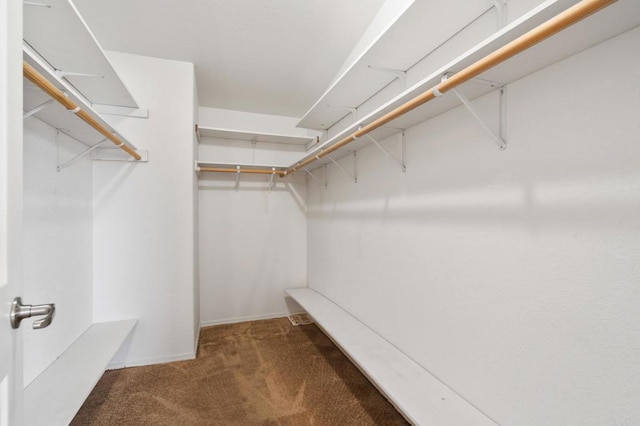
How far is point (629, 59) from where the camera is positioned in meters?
0.72

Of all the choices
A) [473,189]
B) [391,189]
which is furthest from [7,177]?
[391,189]

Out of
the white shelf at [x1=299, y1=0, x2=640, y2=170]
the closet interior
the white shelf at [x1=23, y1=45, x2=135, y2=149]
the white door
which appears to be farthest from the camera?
the white shelf at [x1=23, y1=45, x2=135, y2=149]

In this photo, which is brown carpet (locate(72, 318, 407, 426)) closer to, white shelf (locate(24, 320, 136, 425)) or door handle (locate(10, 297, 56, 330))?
white shelf (locate(24, 320, 136, 425))

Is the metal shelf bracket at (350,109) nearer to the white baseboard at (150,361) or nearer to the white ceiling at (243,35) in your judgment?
the white ceiling at (243,35)

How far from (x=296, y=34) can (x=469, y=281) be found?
1.85 metres

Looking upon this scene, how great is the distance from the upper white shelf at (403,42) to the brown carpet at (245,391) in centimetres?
200

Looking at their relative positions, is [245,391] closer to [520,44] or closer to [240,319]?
[240,319]

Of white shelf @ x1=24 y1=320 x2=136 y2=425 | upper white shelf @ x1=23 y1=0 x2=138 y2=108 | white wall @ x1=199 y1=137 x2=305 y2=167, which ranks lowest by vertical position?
white shelf @ x1=24 y1=320 x2=136 y2=425

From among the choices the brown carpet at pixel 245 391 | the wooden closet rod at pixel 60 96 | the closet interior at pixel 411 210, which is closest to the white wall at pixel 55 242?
the closet interior at pixel 411 210

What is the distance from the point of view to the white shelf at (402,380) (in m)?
1.08

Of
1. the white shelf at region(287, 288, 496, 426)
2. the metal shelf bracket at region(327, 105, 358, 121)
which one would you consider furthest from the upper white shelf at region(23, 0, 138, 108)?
the white shelf at region(287, 288, 496, 426)

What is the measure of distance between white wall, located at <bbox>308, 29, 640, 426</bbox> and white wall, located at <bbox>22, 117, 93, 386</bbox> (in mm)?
1911

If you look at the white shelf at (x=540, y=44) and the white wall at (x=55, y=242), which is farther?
the white wall at (x=55, y=242)

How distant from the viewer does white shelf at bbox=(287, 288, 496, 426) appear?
1.08 meters
